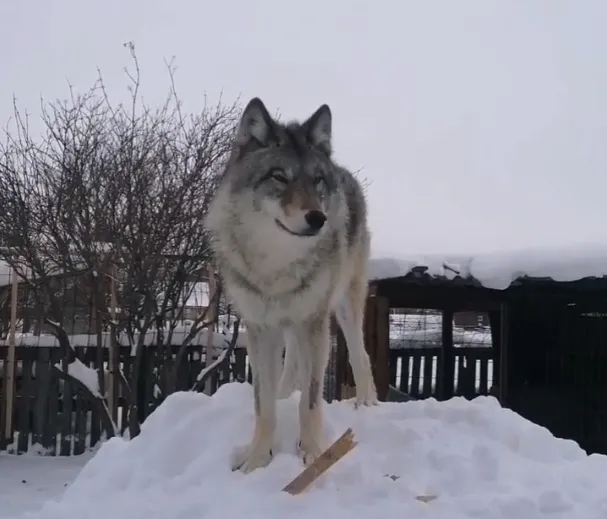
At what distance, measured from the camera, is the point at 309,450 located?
3.87 metres

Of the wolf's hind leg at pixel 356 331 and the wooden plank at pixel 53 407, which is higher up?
the wolf's hind leg at pixel 356 331

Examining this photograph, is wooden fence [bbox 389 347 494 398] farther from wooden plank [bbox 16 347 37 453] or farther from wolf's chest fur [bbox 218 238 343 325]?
wolf's chest fur [bbox 218 238 343 325]

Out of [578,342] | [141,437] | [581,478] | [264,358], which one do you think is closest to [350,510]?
[264,358]

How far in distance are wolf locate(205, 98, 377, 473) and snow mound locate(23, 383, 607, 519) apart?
256 mm

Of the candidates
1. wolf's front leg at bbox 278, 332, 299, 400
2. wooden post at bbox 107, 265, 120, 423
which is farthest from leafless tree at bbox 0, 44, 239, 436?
wolf's front leg at bbox 278, 332, 299, 400

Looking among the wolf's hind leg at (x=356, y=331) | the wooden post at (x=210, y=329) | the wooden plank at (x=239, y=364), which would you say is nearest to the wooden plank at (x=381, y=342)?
the wooden post at (x=210, y=329)

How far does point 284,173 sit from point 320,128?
61 centimetres

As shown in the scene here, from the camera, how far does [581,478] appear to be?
3781 millimetres

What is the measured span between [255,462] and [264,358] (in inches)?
25.8

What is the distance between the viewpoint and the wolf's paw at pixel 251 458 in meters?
3.76

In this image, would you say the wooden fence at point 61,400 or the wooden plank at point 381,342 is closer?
the wooden plank at point 381,342

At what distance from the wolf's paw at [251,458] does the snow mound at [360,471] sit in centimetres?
6

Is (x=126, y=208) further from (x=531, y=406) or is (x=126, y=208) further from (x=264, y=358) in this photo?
(x=531, y=406)

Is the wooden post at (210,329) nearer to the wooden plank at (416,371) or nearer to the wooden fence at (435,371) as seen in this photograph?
the wooden fence at (435,371)
